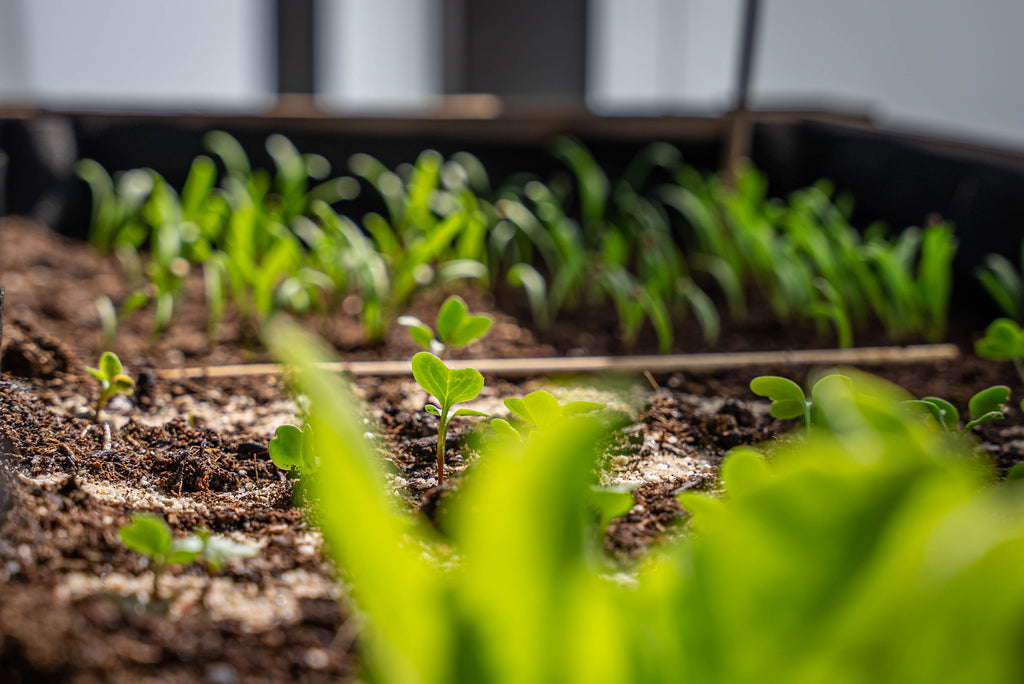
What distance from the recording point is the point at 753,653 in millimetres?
356

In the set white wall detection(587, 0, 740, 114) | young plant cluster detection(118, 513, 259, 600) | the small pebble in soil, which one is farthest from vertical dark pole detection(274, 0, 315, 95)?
the small pebble in soil

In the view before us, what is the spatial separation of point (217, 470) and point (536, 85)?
382cm

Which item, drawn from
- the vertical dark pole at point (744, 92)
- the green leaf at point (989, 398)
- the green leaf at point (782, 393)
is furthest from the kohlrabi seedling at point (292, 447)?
the vertical dark pole at point (744, 92)

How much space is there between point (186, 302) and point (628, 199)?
1.13 meters

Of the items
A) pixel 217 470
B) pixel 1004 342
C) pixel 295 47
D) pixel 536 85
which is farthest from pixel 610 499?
pixel 536 85

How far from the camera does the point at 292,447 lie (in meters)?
0.81

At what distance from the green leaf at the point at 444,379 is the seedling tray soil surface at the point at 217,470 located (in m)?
0.08

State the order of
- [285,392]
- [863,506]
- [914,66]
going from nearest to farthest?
[863,506] < [285,392] < [914,66]

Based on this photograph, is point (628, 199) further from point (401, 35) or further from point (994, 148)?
point (401, 35)

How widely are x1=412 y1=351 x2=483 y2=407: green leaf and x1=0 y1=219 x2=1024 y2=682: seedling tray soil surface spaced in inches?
3.3

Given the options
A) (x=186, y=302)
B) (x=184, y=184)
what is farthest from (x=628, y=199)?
(x=184, y=184)

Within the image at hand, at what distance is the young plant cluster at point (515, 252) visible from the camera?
153cm

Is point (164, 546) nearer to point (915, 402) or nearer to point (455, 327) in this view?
point (455, 327)

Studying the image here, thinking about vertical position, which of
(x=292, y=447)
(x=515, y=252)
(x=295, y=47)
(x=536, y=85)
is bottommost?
(x=515, y=252)
